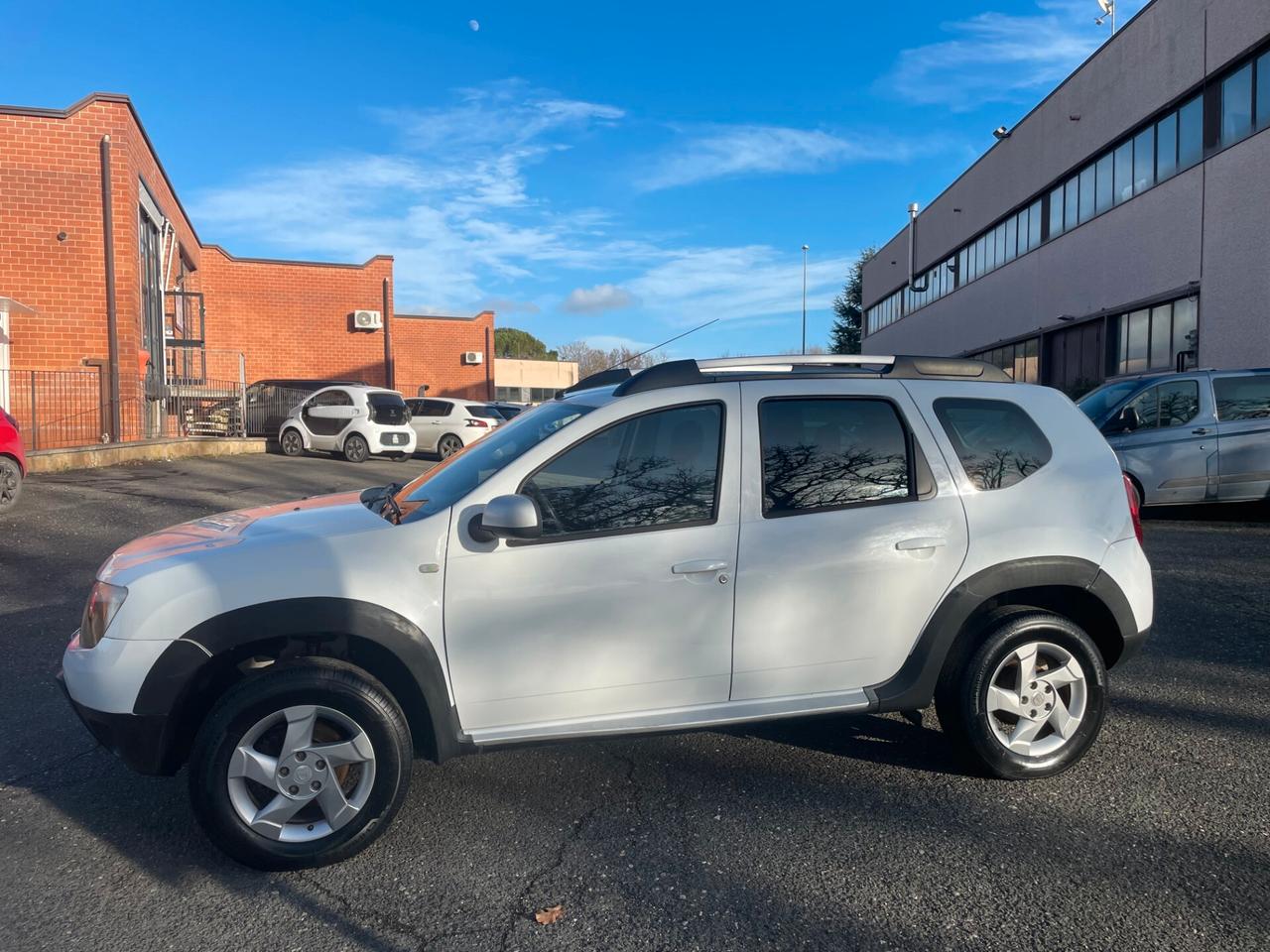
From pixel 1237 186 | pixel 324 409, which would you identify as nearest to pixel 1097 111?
pixel 1237 186

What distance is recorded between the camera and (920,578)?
386 cm

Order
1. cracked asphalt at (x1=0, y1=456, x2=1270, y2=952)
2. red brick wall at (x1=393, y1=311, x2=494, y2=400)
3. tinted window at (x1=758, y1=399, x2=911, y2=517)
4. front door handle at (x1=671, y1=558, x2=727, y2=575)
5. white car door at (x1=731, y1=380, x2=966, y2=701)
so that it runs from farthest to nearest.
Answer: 1. red brick wall at (x1=393, y1=311, x2=494, y2=400)
2. tinted window at (x1=758, y1=399, x2=911, y2=517)
3. white car door at (x1=731, y1=380, x2=966, y2=701)
4. front door handle at (x1=671, y1=558, x2=727, y2=575)
5. cracked asphalt at (x1=0, y1=456, x2=1270, y2=952)

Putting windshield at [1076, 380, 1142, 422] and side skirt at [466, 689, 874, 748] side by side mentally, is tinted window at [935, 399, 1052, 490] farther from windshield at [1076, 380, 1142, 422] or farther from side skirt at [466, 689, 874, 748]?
windshield at [1076, 380, 1142, 422]

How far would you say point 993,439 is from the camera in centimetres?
417

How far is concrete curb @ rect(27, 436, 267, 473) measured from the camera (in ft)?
49.9

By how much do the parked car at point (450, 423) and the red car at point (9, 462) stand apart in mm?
11799

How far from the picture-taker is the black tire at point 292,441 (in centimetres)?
2155

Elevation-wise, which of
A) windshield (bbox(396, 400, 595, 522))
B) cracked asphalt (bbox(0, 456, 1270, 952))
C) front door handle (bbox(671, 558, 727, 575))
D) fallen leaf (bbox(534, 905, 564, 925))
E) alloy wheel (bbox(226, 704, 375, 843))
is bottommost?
fallen leaf (bbox(534, 905, 564, 925))

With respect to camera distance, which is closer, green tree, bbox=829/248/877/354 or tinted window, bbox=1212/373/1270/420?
tinted window, bbox=1212/373/1270/420

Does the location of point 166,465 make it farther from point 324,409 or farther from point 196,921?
point 196,921

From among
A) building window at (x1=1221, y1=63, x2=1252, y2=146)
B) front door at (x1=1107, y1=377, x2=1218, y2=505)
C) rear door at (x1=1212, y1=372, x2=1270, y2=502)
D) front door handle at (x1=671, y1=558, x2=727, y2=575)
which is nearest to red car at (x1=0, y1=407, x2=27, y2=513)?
front door handle at (x1=671, y1=558, x2=727, y2=575)

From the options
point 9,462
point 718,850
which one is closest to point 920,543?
point 718,850

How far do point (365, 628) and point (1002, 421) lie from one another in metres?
2.82

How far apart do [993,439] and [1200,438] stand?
26.7ft
